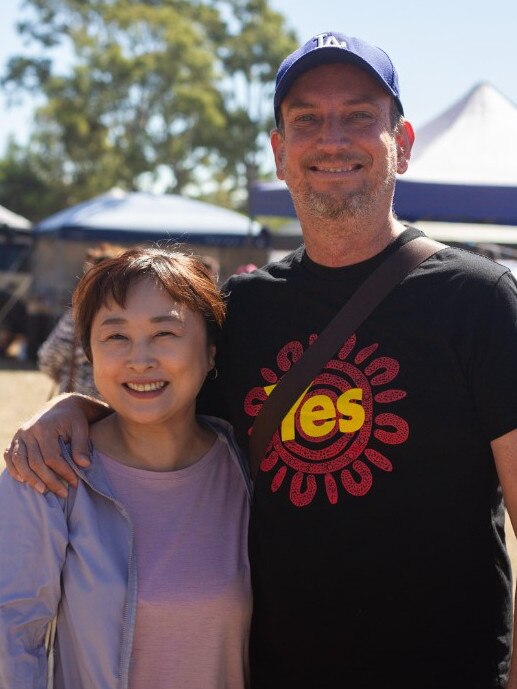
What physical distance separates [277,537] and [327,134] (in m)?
1.03

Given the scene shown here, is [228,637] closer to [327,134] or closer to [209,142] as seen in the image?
[327,134]

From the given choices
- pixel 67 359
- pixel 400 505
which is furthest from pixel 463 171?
pixel 400 505

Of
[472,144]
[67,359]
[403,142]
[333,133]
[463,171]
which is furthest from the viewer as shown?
[472,144]

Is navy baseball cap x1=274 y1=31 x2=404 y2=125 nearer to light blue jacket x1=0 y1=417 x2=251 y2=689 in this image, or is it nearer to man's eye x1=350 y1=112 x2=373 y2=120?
man's eye x1=350 y1=112 x2=373 y2=120

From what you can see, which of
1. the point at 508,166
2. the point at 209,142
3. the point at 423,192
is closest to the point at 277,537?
the point at 423,192

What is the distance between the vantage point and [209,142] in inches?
1377

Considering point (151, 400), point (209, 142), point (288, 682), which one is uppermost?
point (209, 142)

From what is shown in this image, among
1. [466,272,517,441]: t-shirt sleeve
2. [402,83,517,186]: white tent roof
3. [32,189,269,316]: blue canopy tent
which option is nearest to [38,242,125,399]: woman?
[402,83,517,186]: white tent roof

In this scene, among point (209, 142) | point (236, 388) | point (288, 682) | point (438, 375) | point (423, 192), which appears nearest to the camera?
point (438, 375)

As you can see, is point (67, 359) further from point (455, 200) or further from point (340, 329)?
point (340, 329)

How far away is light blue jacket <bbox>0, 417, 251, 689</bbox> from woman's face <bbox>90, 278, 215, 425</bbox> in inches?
11.3

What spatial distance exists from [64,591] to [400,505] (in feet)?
2.64

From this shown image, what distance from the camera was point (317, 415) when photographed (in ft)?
7.23

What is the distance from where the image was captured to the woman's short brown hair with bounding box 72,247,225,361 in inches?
93.7
